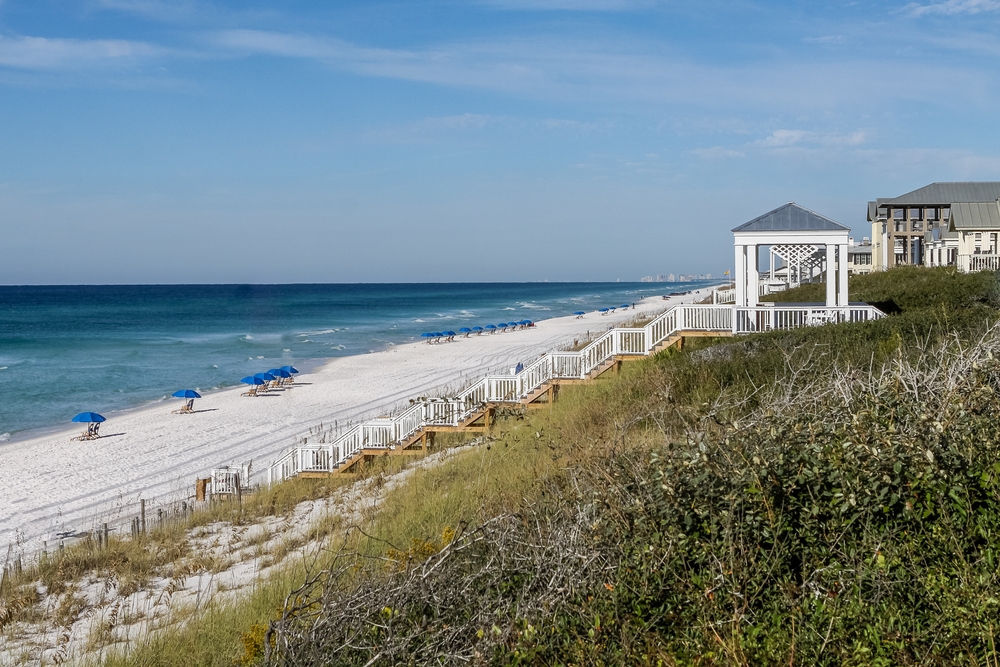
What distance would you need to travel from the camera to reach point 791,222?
747 inches

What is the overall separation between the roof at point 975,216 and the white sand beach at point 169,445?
19.1 metres

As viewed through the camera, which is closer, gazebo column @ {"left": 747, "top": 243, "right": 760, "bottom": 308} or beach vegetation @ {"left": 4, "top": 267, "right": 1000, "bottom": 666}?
beach vegetation @ {"left": 4, "top": 267, "right": 1000, "bottom": 666}

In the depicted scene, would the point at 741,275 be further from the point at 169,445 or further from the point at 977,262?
the point at 169,445

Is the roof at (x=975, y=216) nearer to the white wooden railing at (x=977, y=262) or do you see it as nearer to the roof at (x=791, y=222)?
the white wooden railing at (x=977, y=262)

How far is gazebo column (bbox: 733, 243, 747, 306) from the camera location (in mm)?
19734

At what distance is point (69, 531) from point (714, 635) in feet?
44.6

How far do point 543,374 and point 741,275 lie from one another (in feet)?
20.0

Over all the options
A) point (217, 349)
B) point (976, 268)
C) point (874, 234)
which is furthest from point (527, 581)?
point (217, 349)

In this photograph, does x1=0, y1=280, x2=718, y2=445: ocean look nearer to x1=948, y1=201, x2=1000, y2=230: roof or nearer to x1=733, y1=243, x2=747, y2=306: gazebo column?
x1=733, y1=243, x2=747, y2=306: gazebo column

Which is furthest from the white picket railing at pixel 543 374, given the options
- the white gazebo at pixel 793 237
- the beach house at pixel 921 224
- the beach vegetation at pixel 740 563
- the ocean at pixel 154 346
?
the beach house at pixel 921 224

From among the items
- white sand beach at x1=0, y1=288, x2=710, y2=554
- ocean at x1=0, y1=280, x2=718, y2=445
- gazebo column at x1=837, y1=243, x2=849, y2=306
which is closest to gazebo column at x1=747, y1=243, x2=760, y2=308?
gazebo column at x1=837, y1=243, x2=849, y2=306

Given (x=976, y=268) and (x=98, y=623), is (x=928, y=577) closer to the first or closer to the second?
(x=98, y=623)

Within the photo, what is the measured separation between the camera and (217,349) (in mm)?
54938

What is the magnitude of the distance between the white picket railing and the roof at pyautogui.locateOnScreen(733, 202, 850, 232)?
2.07 metres
